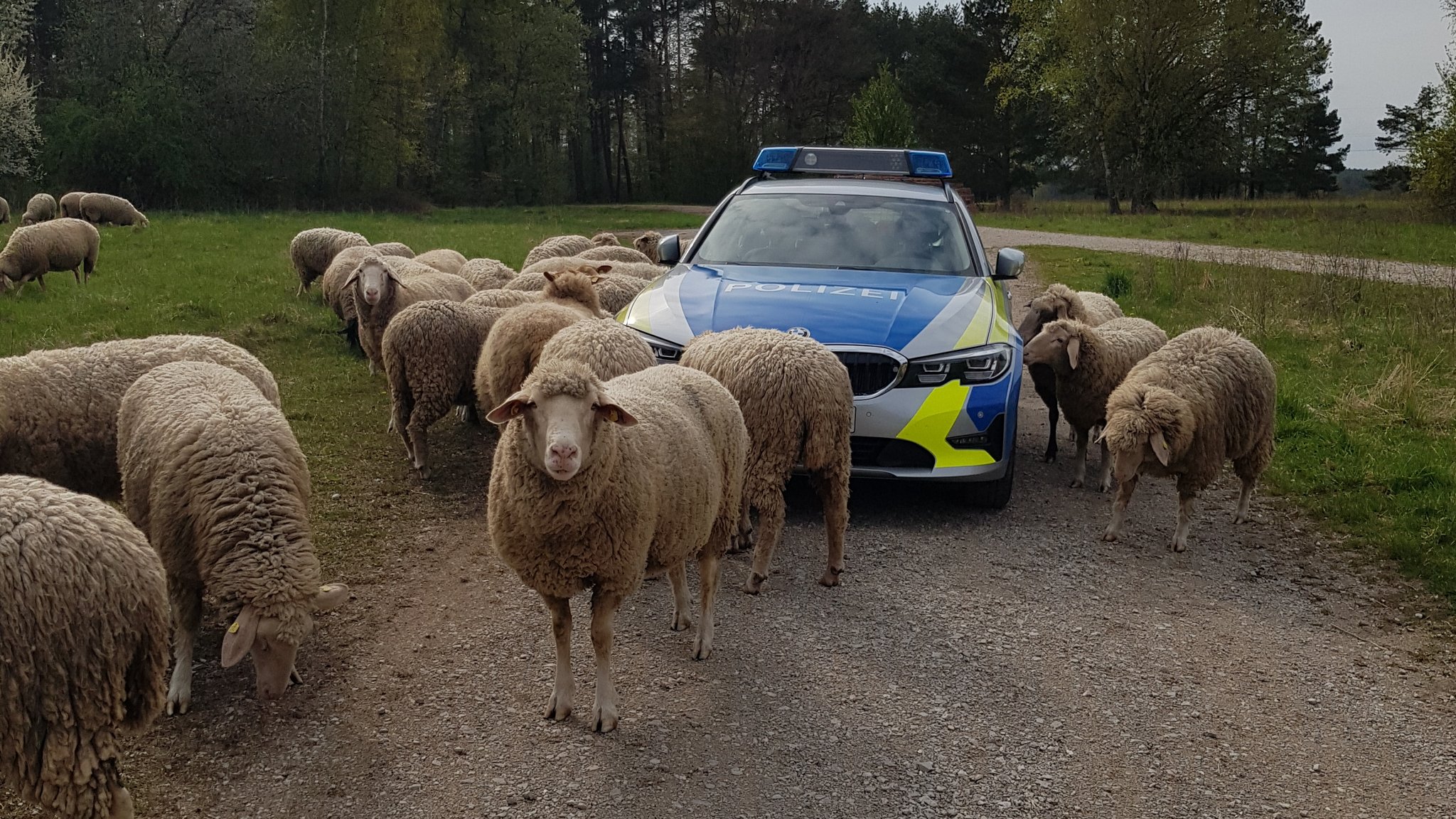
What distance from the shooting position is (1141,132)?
39.9 metres

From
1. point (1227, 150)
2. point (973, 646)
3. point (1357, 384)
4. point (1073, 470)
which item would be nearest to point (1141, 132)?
point (1227, 150)

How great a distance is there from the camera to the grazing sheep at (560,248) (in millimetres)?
13219

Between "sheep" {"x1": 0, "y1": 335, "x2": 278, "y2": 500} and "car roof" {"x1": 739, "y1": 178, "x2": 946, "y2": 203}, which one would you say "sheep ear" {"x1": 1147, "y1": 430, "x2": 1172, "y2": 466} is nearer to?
"car roof" {"x1": 739, "y1": 178, "x2": 946, "y2": 203}

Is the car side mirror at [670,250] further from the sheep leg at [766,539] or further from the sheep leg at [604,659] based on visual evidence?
the sheep leg at [604,659]

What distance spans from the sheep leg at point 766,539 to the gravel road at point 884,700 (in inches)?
4.6

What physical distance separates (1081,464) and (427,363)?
190 inches

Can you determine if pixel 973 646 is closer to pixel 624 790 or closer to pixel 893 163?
pixel 624 790

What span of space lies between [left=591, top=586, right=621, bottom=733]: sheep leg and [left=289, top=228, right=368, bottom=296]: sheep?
12.8 metres

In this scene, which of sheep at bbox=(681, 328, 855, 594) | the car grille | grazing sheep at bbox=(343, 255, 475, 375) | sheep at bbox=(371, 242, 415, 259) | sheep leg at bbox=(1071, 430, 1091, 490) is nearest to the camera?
sheep at bbox=(681, 328, 855, 594)

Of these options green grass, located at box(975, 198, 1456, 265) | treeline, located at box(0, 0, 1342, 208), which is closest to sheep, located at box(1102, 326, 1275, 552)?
green grass, located at box(975, 198, 1456, 265)

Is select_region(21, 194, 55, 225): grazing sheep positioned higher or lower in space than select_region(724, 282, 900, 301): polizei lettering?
higher

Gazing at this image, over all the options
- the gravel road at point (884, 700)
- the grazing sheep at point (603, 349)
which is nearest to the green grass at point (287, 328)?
the gravel road at point (884, 700)

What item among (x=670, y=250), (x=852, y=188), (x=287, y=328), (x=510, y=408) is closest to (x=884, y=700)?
(x=510, y=408)

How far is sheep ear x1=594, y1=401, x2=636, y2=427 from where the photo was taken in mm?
4094
